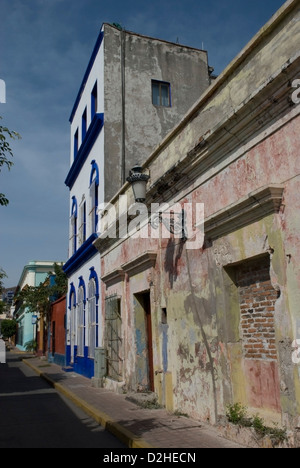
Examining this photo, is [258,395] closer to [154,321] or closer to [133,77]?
[154,321]

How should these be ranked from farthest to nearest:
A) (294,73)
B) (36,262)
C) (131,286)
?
(36,262), (131,286), (294,73)

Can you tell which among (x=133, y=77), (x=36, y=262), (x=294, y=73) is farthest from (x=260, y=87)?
(x=36, y=262)

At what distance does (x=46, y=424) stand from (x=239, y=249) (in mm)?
4489

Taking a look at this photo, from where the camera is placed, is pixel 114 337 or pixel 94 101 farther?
pixel 94 101

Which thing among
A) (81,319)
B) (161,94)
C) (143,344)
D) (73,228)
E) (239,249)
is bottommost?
(143,344)

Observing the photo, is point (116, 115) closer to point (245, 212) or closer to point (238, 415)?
point (245, 212)

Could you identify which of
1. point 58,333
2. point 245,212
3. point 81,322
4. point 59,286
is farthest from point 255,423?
point 59,286

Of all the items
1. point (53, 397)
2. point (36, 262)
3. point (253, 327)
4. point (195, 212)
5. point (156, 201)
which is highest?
point (36, 262)

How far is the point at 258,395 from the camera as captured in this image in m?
5.34

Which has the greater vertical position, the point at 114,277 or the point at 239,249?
the point at 114,277

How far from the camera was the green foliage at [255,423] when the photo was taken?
14.8 feet

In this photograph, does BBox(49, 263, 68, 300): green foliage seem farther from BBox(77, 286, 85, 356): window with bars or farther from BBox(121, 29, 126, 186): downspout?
BBox(121, 29, 126, 186): downspout

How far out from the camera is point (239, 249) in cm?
554

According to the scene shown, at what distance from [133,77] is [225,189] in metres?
9.16
